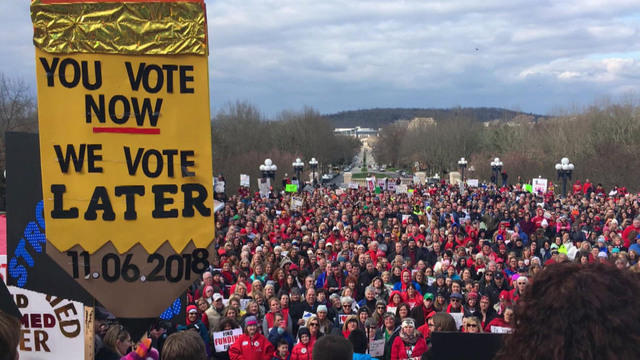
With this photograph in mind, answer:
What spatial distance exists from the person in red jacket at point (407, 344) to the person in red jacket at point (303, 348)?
3.23 feet

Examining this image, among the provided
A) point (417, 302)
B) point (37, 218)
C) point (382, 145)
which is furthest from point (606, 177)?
point (382, 145)

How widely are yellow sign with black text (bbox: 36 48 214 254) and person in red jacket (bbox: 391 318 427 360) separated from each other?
413cm

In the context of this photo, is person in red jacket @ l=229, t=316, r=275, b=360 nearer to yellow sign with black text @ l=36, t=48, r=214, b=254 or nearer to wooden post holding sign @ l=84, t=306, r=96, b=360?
wooden post holding sign @ l=84, t=306, r=96, b=360

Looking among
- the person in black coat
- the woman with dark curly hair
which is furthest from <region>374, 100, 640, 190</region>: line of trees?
the woman with dark curly hair

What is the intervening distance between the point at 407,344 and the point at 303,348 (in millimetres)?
1209

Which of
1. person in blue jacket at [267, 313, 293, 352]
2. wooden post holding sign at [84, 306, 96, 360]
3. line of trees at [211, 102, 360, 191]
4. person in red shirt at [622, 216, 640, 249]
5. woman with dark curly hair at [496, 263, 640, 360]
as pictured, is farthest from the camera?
line of trees at [211, 102, 360, 191]

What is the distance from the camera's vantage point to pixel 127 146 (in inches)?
149

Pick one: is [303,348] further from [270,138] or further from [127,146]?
[270,138]

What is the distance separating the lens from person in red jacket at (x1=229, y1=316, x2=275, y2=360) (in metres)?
7.39

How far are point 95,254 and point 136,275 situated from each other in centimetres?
27

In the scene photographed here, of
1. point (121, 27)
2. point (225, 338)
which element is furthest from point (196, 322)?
point (121, 27)

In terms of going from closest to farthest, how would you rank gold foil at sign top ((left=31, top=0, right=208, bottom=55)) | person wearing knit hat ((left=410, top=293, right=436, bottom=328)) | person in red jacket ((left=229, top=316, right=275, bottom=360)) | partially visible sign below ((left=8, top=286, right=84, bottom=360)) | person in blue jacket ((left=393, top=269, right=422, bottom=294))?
gold foil at sign top ((left=31, top=0, right=208, bottom=55))
partially visible sign below ((left=8, top=286, right=84, bottom=360))
person in red jacket ((left=229, top=316, right=275, bottom=360))
person wearing knit hat ((left=410, top=293, right=436, bottom=328))
person in blue jacket ((left=393, top=269, right=422, bottom=294))

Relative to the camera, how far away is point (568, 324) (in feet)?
6.63

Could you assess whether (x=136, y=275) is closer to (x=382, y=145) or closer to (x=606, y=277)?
(x=606, y=277)
